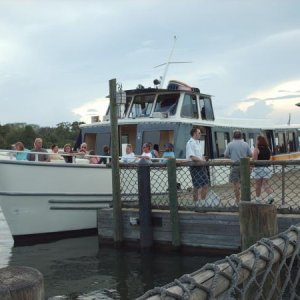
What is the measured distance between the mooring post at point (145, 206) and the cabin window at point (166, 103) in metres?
4.56

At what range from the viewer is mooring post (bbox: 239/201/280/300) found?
3.26 metres

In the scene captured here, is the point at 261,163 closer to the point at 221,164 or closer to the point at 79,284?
the point at 221,164

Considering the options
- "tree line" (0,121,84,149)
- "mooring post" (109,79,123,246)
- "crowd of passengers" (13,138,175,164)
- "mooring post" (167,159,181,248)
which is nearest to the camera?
"mooring post" (167,159,181,248)

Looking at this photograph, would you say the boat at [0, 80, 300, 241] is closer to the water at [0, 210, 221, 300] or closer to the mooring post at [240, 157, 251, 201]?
the water at [0, 210, 221, 300]

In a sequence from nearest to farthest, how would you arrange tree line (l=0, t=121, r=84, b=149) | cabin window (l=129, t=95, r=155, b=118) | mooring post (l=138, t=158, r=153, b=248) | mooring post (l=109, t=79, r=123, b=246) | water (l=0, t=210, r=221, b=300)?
water (l=0, t=210, r=221, b=300)
mooring post (l=138, t=158, r=153, b=248)
mooring post (l=109, t=79, r=123, b=246)
cabin window (l=129, t=95, r=155, b=118)
tree line (l=0, t=121, r=84, b=149)

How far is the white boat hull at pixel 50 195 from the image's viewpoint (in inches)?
407

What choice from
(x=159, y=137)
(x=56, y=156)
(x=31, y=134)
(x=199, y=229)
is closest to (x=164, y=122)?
(x=159, y=137)

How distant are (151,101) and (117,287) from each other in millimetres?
7170

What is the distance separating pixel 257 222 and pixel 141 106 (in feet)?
34.9

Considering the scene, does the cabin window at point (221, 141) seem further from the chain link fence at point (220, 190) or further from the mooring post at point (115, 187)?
the mooring post at point (115, 187)

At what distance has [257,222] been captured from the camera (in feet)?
10.8

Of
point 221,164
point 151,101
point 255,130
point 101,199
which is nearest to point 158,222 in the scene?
point 221,164

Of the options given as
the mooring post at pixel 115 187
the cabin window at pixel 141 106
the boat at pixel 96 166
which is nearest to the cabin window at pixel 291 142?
the boat at pixel 96 166

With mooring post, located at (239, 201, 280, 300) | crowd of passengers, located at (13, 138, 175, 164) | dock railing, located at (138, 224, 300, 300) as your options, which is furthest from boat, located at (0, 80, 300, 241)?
dock railing, located at (138, 224, 300, 300)
